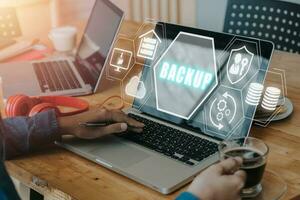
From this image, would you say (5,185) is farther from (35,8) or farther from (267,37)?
(35,8)

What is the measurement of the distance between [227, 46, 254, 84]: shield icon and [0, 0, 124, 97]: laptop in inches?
16.0

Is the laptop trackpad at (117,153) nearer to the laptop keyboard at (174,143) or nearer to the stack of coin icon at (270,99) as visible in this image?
the laptop keyboard at (174,143)

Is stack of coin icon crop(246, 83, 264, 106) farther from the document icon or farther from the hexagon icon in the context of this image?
the document icon

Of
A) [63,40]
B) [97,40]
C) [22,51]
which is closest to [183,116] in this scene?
[97,40]

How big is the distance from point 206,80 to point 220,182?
0.40 meters

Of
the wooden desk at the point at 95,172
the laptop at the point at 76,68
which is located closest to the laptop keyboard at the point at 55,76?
the laptop at the point at 76,68

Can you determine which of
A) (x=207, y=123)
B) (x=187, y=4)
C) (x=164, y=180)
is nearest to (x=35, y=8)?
(x=187, y=4)

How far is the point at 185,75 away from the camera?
4.85 feet

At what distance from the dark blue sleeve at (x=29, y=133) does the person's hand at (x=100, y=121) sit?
26 millimetres

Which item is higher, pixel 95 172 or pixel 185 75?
pixel 185 75

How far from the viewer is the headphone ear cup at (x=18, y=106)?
147cm

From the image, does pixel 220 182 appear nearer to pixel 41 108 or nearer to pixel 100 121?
pixel 100 121

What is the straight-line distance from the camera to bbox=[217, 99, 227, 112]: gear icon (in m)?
1.40

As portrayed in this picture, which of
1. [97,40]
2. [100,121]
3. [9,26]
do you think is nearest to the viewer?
[100,121]
